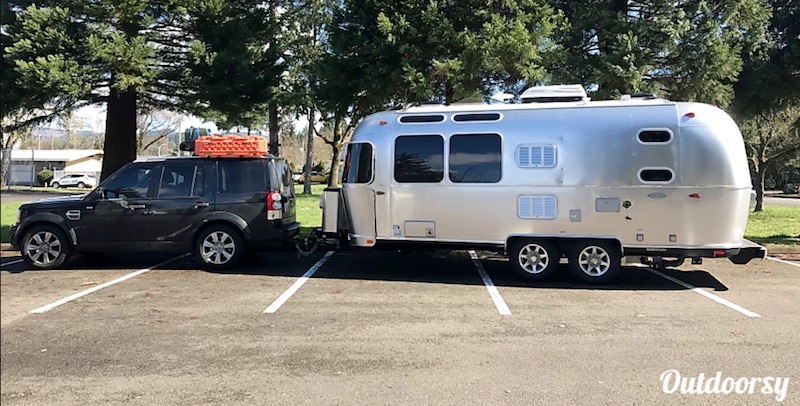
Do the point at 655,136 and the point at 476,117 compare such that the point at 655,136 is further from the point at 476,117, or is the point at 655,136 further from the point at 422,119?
the point at 422,119

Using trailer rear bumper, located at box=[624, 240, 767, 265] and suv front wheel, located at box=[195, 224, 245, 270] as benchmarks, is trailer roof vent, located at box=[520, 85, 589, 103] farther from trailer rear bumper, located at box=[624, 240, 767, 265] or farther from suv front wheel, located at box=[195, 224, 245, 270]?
suv front wheel, located at box=[195, 224, 245, 270]

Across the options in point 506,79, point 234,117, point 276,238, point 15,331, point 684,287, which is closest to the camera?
point 15,331

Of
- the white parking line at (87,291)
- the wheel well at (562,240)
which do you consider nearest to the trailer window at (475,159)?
the wheel well at (562,240)

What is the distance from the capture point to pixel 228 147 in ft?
33.5

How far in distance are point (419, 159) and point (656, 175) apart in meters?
3.54

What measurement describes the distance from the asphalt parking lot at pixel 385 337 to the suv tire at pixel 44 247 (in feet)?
1.02

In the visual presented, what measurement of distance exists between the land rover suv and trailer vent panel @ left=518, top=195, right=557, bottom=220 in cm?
392

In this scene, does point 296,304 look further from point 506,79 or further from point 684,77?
point 684,77

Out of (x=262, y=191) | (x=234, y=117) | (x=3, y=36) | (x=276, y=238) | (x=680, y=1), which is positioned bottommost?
(x=276, y=238)

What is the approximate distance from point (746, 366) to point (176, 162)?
865cm

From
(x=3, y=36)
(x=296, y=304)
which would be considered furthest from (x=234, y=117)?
(x=296, y=304)

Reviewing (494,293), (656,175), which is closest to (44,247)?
(494,293)

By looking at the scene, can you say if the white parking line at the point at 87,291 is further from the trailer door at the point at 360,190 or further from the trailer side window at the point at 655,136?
the trailer side window at the point at 655,136

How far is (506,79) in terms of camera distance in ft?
44.1
